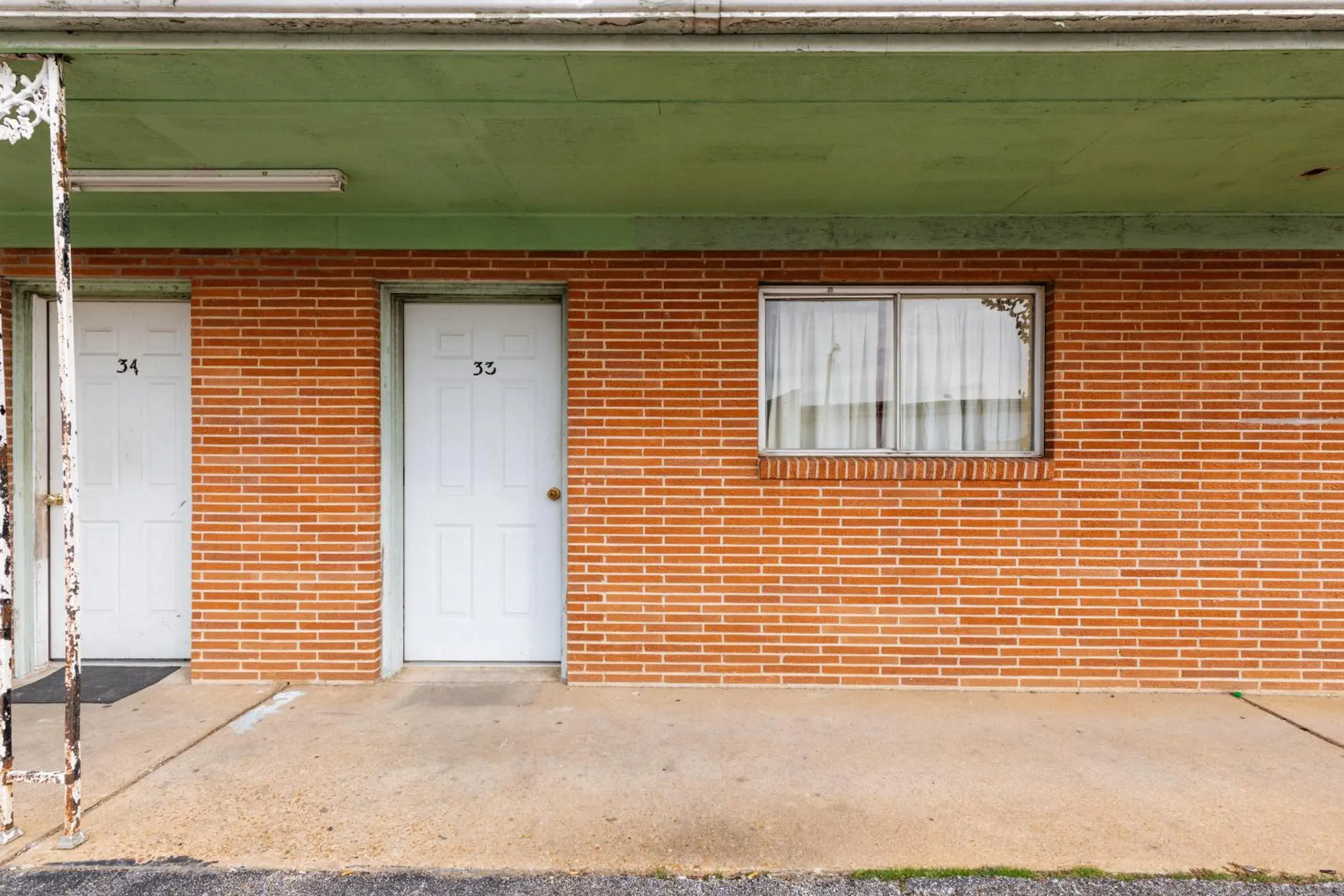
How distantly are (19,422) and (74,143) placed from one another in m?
2.33

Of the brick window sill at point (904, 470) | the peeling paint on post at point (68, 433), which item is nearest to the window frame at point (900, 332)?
the brick window sill at point (904, 470)

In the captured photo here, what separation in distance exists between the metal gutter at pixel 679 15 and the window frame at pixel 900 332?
2.09 meters

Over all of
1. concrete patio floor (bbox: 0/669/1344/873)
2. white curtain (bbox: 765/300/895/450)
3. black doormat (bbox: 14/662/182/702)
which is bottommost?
concrete patio floor (bbox: 0/669/1344/873)

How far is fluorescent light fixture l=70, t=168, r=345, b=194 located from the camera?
361cm

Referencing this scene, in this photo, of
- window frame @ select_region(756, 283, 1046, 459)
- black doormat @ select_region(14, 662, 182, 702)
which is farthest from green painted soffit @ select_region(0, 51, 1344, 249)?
black doormat @ select_region(14, 662, 182, 702)

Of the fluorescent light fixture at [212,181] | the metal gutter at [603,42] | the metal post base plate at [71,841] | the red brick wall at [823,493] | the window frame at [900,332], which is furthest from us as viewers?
the window frame at [900,332]

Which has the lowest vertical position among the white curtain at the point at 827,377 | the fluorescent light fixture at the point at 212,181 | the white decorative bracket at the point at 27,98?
the white curtain at the point at 827,377

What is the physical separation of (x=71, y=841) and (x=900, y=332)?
4707mm

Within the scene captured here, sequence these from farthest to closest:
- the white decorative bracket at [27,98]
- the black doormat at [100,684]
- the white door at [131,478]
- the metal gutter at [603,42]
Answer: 1. the white door at [131,478]
2. the black doormat at [100,684]
3. the white decorative bracket at [27,98]
4. the metal gutter at [603,42]

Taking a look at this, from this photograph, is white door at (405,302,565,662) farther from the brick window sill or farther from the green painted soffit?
the brick window sill

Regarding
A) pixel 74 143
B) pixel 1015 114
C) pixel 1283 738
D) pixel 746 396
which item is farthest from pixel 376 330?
pixel 1283 738

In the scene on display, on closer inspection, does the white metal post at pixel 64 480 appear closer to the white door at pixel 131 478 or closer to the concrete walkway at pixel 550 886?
the concrete walkway at pixel 550 886

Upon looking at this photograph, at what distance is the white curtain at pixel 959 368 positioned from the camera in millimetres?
4559

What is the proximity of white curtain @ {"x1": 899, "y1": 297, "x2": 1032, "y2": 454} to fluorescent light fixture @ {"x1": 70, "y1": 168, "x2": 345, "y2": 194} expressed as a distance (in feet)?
11.3
